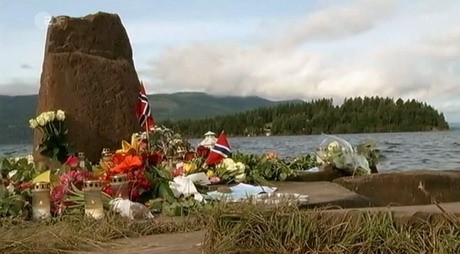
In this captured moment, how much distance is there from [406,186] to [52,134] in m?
4.47

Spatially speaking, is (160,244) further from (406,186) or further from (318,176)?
(318,176)

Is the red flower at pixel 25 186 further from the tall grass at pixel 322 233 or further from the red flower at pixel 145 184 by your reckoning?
the tall grass at pixel 322 233

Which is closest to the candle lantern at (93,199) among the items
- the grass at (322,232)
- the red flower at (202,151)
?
the grass at (322,232)

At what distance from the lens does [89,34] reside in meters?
10.5

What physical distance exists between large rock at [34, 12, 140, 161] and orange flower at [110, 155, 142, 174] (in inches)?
114

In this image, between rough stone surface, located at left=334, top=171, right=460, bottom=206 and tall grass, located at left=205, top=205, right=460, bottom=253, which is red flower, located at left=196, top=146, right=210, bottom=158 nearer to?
rough stone surface, located at left=334, top=171, right=460, bottom=206

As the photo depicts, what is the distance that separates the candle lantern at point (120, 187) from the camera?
21.5 feet

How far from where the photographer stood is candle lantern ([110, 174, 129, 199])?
21.5ft

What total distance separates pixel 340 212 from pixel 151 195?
3.54 metres

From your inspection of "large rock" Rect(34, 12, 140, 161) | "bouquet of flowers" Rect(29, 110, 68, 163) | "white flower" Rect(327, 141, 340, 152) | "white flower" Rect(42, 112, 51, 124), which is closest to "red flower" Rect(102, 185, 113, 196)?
"bouquet of flowers" Rect(29, 110, 68, 163)

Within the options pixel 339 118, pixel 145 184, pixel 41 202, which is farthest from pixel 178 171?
pixel 339 118

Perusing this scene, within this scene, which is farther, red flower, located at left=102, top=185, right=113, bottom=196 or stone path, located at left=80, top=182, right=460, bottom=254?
red flower, located at left=102, top=185, right=113, bottom=196

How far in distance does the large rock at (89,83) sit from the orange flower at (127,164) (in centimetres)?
289

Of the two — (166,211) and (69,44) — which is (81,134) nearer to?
(69,44)
